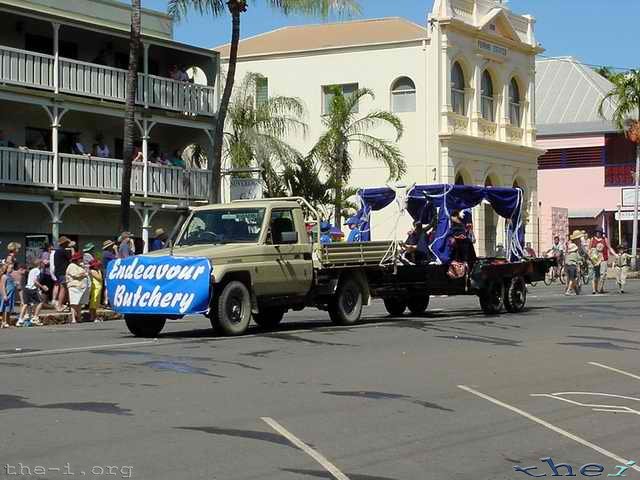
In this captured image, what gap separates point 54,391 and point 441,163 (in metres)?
37.6

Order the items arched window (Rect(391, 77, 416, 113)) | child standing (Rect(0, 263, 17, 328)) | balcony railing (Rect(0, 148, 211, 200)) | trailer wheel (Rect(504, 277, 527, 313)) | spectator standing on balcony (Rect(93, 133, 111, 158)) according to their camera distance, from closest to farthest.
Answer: child standing (Rect(0, 263, 17, 328))
trailer wheel (Rect(504, 277, 527, 313))
balcony railing (Rect(0, 148, 211, 200))
spectator standing on balcony (Rect(93, 133, 111, 158))
arched window (Rect(391, 77, 416, 113))

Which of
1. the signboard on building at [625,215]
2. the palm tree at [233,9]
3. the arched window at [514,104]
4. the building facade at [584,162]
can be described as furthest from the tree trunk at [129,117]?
the building facade at [584,162]

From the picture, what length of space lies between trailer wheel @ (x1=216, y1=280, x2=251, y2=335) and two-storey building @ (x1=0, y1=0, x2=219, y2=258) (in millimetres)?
15287

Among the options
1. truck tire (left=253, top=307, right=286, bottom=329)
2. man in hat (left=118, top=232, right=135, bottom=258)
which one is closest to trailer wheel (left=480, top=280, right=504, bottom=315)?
truck tire (left=253, top=307, right=286, bottom=329)

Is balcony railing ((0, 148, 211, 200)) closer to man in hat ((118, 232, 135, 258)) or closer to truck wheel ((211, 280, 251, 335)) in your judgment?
man in hat ((118, 232, 135, 258))

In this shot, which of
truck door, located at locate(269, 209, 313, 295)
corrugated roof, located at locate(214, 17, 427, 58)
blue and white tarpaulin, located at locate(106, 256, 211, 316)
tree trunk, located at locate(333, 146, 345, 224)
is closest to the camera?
blue and white tarpaulin, located at locate(106, 256, 211, 316)

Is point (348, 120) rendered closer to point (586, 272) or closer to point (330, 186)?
point (330, 186)

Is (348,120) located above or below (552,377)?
above

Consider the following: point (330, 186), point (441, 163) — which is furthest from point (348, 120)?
point (441, 163)

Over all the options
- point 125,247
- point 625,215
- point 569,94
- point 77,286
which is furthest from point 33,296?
point 569,94

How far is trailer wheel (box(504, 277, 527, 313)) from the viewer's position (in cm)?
2414

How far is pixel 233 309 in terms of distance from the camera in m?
18.2

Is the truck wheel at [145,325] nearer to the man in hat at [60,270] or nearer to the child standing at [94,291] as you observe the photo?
the child standing at [94,291]

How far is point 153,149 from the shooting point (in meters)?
39.9
